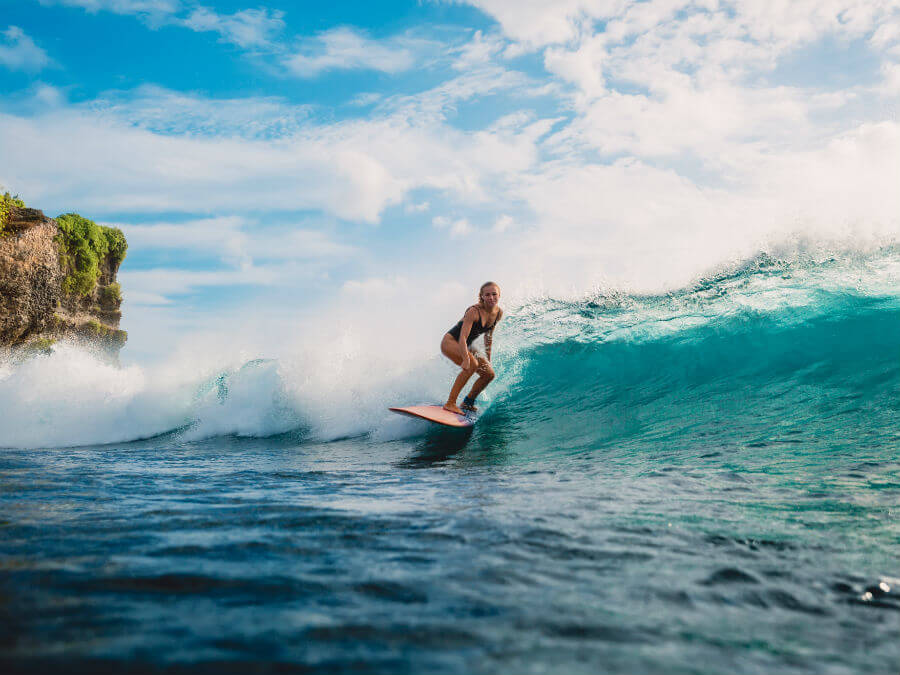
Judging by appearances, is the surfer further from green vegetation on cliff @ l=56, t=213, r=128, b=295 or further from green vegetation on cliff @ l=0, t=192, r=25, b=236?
green vegetation on cliff @ l=56, t=213, r=128, b=295

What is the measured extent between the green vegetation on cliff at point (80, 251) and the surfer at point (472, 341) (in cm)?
2355

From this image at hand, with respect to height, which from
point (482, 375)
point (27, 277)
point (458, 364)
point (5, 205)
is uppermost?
point (5, 205)

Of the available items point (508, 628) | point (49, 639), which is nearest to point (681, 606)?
point (508, 628)

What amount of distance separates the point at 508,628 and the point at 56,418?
37.8ft

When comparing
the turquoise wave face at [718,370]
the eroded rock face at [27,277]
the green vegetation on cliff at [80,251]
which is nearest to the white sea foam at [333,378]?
the turquoise wave face at [718,370]

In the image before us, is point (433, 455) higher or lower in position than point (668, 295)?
lower

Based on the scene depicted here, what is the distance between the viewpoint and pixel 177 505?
Result: 11.7ft

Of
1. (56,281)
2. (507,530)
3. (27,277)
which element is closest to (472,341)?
(507,530)

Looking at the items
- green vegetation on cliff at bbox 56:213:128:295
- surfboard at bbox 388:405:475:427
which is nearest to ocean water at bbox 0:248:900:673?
surfboard at bbox 388:405:475:427

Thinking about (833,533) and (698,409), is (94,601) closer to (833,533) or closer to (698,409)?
(833,533)

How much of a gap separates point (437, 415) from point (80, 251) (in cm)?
2522

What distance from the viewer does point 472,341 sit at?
25.8 feet

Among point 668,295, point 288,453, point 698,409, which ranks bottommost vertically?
point 288,453

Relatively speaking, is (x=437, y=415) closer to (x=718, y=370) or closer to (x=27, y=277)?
(x=718, y=370)
